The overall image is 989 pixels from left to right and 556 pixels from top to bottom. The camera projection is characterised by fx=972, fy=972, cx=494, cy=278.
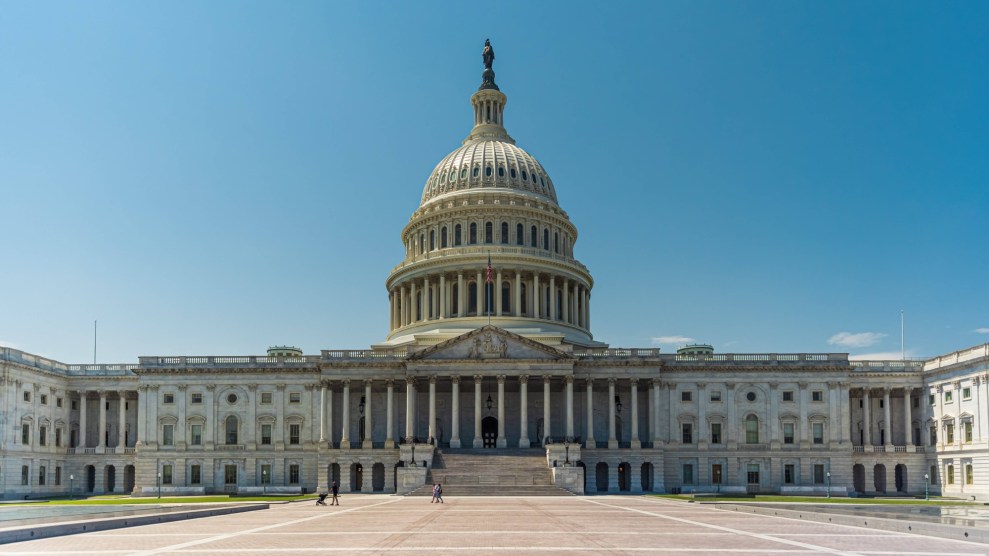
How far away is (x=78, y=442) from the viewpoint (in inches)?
4144

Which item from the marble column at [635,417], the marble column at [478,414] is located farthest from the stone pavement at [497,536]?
the marble column at [635,417]

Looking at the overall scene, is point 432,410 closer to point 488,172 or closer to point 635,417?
point 635,417


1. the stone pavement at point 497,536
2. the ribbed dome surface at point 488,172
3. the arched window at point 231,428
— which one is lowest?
the stone pavement at point 497,536

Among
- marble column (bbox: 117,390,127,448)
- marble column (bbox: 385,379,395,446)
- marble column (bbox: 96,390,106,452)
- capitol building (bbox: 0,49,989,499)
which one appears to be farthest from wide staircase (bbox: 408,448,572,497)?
marble column (bbox: 96,390,106,452)

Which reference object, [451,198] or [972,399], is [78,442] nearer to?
[451,198]

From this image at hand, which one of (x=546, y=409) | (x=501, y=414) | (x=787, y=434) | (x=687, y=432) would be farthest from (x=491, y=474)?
(x=787, y=434)

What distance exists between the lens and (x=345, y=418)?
320 feet

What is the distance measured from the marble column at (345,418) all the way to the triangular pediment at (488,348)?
8.06 meters

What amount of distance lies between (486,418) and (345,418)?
15.0 meters

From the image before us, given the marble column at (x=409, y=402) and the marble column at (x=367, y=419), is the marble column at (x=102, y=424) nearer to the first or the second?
the marble column at (x=367, y=419)

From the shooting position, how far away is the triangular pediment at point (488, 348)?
9594 centimetres

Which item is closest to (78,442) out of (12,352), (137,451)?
(137,451)

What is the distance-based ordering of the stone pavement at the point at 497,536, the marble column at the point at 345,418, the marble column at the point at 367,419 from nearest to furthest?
the stone pavement at the point at 497,536, the marble column at the point at 367,419, the marble column at the point at 345,418

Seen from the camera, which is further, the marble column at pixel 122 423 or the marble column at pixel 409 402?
the marble column at pixel 122 423
